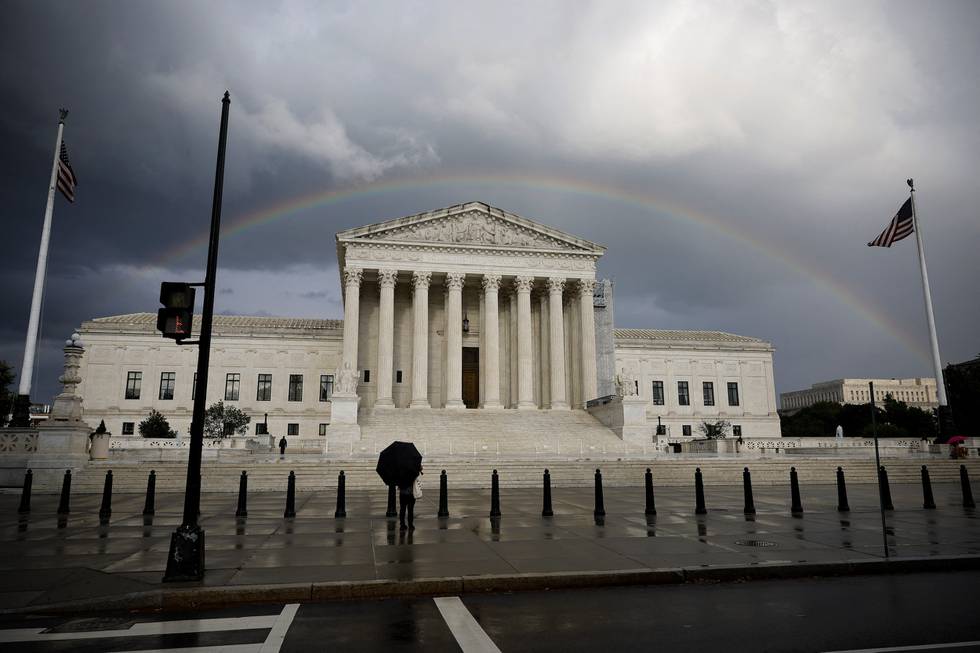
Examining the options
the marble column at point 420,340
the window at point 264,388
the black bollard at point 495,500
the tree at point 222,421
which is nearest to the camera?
the black bollard at point 495,500

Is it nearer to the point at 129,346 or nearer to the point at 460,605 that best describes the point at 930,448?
the point at 460,605

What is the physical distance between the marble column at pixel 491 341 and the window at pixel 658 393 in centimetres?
2923

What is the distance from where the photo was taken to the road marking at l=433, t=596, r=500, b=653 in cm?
580

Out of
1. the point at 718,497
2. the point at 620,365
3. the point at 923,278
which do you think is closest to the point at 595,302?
the point at 620,365

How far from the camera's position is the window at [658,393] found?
241 feet

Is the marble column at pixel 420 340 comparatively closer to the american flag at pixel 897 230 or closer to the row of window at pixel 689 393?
the american flag at pixel 897 230

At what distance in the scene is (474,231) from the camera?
170 feet

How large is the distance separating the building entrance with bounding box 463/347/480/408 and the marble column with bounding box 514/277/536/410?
18.9 ft

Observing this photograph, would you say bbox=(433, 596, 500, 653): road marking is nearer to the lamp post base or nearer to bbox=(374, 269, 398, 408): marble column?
the lamp post base

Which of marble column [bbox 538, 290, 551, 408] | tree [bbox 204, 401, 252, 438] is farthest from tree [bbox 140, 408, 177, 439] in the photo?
marble column [bbox 538, 290, 551, 408]

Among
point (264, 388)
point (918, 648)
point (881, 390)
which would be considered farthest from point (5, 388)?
point (881, 390)

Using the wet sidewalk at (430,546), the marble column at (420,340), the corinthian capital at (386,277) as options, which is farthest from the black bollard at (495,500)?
the corinthian capital at (386,277)

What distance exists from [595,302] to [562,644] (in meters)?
53.3

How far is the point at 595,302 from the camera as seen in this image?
58.2m
